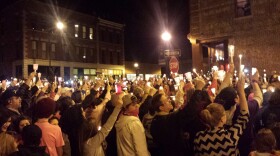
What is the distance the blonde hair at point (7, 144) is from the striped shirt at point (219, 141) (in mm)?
2248

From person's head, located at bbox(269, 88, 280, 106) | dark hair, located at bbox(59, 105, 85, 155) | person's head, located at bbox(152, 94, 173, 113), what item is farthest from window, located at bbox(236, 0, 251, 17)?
dark hair, located at bbox(59, 105, 85, 155)

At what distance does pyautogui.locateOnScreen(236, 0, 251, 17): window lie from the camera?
65.7 feet

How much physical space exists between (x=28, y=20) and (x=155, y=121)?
35.0 metres

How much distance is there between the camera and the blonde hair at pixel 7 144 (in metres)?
3.55

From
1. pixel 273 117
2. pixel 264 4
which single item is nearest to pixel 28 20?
pixel 264 4

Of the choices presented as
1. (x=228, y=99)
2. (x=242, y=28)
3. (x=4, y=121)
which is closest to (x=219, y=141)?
(x=228, y=99)

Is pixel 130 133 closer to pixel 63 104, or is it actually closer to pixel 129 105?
pixel 129 105

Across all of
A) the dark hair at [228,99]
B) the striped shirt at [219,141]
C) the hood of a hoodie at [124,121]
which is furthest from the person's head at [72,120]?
the dark hair at [228,99]

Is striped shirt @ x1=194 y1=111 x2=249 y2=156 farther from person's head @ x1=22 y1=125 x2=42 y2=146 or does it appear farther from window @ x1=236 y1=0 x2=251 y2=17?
window @ x1=236 y1=0 x2=251 y2=17

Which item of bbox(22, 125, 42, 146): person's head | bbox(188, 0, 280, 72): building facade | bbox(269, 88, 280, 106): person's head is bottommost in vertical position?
bbox(22, 125, 42, 146): person's head

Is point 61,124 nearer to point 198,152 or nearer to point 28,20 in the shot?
point 198,152

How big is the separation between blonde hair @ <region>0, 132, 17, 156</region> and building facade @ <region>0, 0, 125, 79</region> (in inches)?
1114

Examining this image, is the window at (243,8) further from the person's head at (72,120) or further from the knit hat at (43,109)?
the knit hat at (43,109)

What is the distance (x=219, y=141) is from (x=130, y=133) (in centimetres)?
138
